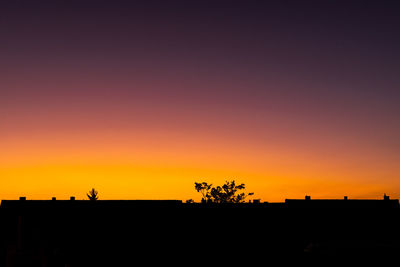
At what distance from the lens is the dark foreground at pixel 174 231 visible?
16.7m

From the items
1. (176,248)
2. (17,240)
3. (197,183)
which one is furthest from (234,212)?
(197,183)

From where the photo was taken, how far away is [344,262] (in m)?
12.4

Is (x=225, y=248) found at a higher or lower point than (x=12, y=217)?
lower

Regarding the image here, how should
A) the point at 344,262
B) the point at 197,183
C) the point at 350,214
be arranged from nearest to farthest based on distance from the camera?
the point at 344,262
the point at 350,214
the point at 197,183

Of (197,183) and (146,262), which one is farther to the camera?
(197,183)

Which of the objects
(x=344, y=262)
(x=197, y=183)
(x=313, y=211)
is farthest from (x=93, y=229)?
(x=197, y=183)

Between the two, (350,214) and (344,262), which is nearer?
→ (344,262)

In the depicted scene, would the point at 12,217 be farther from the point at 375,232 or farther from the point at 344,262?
the point at 375,232

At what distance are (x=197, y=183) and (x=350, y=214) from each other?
7746cm

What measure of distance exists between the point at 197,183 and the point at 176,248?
76.6 meters

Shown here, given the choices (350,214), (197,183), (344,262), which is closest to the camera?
(344,262)

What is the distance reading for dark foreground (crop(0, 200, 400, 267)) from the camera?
54.7ft

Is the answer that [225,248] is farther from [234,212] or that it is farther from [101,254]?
[101,254]

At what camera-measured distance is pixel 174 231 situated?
17156 millimetres
